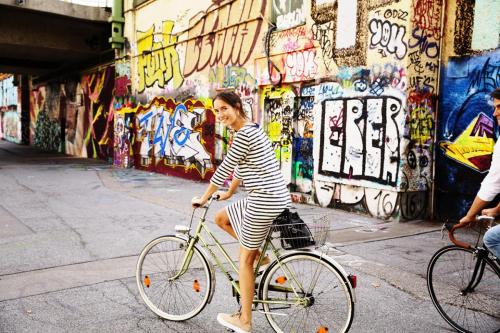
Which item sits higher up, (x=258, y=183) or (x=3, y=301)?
(x=258, y=183)

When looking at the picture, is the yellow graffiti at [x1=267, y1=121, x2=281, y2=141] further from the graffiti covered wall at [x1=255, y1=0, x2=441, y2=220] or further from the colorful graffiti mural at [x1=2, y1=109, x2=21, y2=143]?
the colorful graffiti mural at [x1=2, y1=109, x2=21, y2=143]

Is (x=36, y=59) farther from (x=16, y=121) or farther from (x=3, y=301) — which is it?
(x=3, y=301)

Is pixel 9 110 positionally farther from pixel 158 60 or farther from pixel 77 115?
pixel 158 60

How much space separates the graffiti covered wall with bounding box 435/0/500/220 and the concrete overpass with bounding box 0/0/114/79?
13.9m

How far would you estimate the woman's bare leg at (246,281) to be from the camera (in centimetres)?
341

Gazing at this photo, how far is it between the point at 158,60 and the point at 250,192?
1355cm

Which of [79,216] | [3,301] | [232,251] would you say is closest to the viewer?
[3,301]

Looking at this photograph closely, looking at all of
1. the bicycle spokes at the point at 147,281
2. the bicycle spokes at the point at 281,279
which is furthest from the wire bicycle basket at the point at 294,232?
the bicycle spokes at the point at 147,281

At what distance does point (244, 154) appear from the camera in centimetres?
338

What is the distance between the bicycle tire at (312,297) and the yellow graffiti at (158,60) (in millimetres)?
12143

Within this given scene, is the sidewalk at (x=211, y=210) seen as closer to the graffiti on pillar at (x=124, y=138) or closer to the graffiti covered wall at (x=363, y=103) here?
the graffiti covered wall at (x=363, y=103)

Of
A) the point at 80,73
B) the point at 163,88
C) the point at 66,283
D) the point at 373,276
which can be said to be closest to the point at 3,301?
the point at 66,283

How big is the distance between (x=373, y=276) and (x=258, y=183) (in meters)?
2.51

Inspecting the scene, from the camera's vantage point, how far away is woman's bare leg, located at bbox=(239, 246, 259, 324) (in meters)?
3.41
